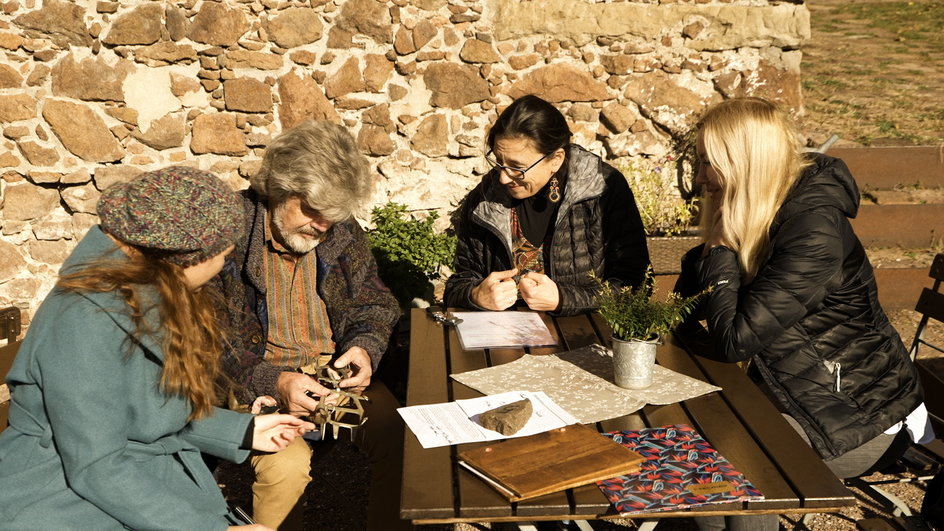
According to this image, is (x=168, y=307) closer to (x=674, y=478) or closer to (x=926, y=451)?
(x=674, y=478)

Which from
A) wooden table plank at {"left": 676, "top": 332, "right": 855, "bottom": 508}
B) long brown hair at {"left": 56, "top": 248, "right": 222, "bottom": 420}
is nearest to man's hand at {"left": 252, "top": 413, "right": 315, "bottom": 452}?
long brown hair at {"left": 56, "top": 248, "right": 222, "bottom": 420}

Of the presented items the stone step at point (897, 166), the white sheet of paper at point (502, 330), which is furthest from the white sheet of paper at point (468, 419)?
the stone step at point (897, 166)

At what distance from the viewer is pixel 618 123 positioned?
521 centimetres

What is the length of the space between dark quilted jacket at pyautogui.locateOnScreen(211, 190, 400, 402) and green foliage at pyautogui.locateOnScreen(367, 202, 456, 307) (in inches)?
58.0

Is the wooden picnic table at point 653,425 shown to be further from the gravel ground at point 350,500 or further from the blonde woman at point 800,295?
the gravel ground at point 350,500

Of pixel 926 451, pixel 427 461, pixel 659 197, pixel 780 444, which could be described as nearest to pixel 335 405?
pixel 427 461

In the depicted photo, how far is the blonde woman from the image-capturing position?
8.47ft

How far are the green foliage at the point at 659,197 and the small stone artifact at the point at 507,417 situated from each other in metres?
3.19

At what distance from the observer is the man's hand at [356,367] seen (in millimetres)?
2959

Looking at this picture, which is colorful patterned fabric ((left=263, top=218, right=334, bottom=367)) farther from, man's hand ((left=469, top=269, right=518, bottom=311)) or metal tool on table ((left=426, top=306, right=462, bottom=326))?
man's hand ((left=469, top=269, right=518, bottom=311))

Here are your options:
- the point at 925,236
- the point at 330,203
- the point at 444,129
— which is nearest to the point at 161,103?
the point at 444,129

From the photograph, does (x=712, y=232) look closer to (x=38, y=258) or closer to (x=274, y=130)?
(x=274, y=130)

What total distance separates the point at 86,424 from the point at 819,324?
2068 millimetres

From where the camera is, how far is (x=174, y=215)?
1.91 metres
